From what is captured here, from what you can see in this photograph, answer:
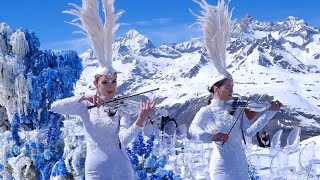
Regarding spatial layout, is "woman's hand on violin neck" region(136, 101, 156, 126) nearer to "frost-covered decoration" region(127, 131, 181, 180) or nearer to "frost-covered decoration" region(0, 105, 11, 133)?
"frost-covered decoration" region(127, 131, 181, 180)

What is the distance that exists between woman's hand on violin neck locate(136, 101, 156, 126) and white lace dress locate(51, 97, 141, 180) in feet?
0.26

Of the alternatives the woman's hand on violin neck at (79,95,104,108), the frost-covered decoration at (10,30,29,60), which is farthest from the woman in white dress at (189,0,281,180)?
the frost-covered decoration at (10,30,29,60)

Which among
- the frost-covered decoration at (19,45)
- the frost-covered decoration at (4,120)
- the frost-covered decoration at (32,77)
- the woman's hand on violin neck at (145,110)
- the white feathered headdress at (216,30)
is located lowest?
the woman's hand on violin neck at (145,110)

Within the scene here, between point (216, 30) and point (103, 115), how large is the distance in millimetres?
1212

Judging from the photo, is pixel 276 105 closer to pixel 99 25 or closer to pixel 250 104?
pixel 250 104

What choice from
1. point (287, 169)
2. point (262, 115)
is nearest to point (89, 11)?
point (262, 115)

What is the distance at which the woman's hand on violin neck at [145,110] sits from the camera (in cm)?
359

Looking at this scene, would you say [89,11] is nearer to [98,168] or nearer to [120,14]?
[120,14]

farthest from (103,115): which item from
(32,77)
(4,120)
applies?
(4,120)

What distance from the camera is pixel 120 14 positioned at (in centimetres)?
407

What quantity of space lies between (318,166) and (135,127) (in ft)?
23.8

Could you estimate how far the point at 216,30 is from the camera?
4.41m

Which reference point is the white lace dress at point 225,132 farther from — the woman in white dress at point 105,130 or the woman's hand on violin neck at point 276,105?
the woman in white dress at point 105,130

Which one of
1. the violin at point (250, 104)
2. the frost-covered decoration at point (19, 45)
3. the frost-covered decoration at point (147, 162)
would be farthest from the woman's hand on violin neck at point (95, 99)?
the frost-covered decoration at point (19, 45)
